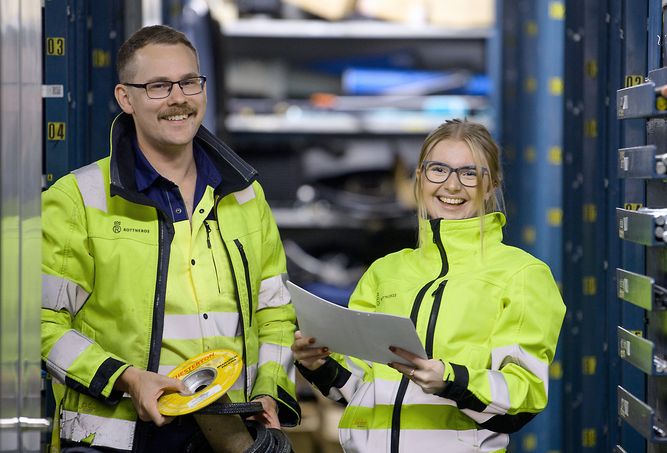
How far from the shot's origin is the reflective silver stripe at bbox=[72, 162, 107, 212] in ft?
9.77

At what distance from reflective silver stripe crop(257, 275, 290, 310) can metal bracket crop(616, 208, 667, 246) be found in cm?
92

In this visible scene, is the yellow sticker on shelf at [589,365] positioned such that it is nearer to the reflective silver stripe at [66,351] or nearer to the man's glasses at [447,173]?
the man's glasses at [447,173]

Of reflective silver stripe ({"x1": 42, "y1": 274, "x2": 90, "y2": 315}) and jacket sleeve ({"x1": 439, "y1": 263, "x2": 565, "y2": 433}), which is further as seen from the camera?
reflective silver stripe ({"x1": 42, "y1": 274, "x2": 90, "y2": 315})

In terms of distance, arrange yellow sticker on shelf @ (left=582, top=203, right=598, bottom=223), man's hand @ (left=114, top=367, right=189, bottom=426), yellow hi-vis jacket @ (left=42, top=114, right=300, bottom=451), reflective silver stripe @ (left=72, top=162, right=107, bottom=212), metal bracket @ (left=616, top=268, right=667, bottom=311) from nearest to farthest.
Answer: metal bracket @ (left=616, top=268, right=667, bottom=311) → man's hand @ (left=114, top=367, right=189, bottom=426) → yellow hi-vis jacket @ (left=42, top=114, right=300, bottom=451) → reflective silver stripe @ (left=72, top=162, right=107, bottom=212) → yellow sticker on shelf @ (left=582, top=203, right=598, bottom=223)

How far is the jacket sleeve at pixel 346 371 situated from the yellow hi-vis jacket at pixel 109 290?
0.15 m

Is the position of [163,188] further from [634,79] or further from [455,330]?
[634,79]

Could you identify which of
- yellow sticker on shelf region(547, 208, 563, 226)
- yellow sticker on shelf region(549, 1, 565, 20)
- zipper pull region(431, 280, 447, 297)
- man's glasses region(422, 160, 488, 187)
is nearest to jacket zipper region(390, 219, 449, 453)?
zipper pull region(431, 280, 447, 297)

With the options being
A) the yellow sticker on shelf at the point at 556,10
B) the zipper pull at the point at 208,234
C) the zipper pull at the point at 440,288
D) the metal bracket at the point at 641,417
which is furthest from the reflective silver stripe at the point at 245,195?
the yellow sticker on shelf at the point at 556,10

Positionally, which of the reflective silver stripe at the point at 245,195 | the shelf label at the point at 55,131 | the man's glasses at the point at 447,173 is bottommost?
the reflective silver stripe at the point at 245,195

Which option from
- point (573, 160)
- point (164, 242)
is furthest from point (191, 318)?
point (573, 160)

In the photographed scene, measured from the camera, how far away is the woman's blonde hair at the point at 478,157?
295 cm

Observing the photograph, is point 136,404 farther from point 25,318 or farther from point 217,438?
point 25,318

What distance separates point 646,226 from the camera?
103 inches

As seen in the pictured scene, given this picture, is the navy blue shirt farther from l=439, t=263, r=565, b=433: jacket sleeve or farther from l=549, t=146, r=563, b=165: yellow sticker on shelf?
l=549, t=146, r=563, b=165: yellow sticker on shelf
